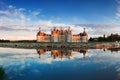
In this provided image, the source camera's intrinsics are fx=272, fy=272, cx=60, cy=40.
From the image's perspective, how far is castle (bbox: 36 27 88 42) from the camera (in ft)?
407

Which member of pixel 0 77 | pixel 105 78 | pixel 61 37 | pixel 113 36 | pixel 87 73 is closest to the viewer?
pixel 0 77

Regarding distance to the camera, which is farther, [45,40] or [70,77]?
[45,40]

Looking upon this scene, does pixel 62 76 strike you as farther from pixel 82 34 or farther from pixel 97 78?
pixel 82 34

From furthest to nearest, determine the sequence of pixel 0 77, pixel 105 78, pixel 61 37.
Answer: pixel 61 37 → pixel 105 78 → pixel 0 77

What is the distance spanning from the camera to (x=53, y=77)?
19.6m

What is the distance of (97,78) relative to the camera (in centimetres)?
1927

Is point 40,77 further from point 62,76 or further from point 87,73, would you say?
point 87,73

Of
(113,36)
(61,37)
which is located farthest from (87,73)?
(113,36)

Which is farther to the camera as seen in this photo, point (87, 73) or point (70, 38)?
point (70, 38)

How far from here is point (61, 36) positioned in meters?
124

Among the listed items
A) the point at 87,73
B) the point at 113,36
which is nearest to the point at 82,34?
the point at 113,36

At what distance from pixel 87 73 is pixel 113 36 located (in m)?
115

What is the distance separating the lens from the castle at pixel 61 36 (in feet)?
407

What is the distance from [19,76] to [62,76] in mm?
3132
